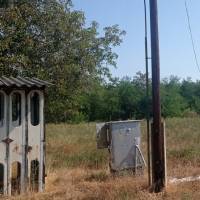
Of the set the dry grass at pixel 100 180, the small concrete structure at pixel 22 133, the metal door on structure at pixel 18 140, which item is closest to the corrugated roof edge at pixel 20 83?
the small concrete structure at pixel 22 133

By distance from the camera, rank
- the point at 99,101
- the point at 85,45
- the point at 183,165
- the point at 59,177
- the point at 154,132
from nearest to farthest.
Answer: the point at 154,132 < the point at 59,177 < the point at 183,165 < the point at 85,45 < the point at 99,101

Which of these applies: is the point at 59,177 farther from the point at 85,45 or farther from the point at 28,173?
→ the point at 85,45

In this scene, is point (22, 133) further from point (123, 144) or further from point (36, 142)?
point (123, 144)

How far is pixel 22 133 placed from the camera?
29.6 feet

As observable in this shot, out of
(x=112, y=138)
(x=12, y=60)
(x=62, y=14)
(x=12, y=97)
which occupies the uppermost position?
(x=62, y=14)

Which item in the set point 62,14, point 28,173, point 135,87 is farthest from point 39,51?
point 135,87

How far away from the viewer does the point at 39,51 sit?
15.2 m

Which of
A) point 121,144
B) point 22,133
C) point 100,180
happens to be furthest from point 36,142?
point 121,144

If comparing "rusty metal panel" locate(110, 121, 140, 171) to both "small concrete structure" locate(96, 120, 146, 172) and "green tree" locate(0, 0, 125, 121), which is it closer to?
"small concrete structure" locate(96, 120, 146, 172)

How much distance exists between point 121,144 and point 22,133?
9.44 ft

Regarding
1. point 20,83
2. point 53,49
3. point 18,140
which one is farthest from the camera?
point 53,49

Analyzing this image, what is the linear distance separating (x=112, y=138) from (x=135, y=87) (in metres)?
72.5

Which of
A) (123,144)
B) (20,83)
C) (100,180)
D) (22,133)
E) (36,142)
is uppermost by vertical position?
(20,83)

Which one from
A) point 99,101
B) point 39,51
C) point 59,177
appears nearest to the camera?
point 59,177
